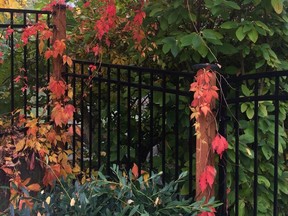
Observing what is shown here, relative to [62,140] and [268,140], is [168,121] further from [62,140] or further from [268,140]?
[62,140]

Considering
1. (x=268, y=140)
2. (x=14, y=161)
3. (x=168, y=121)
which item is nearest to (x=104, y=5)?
(x=168, y=121)

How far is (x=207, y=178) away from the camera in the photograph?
285 cm

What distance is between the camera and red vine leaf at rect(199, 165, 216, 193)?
2.85 m

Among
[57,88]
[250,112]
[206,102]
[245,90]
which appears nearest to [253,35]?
[245,90]

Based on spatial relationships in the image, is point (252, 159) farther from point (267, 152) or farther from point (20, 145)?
point (20, 145)

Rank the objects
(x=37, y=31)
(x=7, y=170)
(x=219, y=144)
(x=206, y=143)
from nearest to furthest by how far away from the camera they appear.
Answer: (x=219, y=144), (x=206, y=143), (x=7, y=170), (x=37, y=31)

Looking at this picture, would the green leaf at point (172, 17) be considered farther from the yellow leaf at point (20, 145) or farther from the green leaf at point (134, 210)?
the yellow leaf at point (20, 145)

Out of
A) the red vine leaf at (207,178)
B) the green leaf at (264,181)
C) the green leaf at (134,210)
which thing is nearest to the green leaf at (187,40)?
the red vine leaf at (207,178)

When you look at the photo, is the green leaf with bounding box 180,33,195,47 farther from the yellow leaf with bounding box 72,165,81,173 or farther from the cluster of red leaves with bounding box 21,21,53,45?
the yellow leaf with bounding box 72,165,81,173

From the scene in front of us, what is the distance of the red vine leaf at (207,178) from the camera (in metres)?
2.85

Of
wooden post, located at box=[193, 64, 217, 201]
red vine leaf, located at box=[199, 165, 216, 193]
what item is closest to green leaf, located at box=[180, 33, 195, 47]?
wooden post, located at box=[193, 64, 217, 201]

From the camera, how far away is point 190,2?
135 inches

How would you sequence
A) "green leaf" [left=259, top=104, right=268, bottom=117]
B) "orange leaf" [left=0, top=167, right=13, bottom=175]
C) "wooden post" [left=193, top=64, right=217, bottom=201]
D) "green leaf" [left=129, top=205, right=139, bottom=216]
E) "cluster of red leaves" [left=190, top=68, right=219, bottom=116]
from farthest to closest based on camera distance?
"orange leaf" [left=0, top=167, right=13, bottom=175] → "green leaf" [left=259, top=104, right=268, bottom=117] → "wooden post" [left=193, top=64, right=217, bottom=201] → "cluster of red leaves" [left=190, top=68, right=219, bottom=116] → "green leaf" [left=129, top=205, right=139, bottom=216]

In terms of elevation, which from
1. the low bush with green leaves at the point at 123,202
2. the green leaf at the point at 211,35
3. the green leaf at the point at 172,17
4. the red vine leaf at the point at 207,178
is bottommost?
the low bush with green leaves at the point at 123,202
